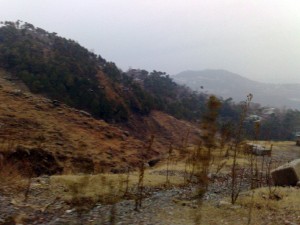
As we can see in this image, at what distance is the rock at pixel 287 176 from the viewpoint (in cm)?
1330

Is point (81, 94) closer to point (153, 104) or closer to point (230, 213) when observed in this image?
point (153, 104)

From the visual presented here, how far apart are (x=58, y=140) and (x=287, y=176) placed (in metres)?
12.4

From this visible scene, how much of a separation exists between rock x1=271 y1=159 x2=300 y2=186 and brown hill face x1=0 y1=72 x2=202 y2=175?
4.57 m

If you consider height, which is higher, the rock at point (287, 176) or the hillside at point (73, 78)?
the hillside at point (73, 78)

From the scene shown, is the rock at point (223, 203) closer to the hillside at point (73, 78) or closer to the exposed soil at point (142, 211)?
the exposed soil at point (142, 211)

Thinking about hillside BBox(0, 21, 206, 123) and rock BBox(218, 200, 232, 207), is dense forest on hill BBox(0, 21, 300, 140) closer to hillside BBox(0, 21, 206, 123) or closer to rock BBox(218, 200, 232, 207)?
hillside BBox(0, 21, 206, 123)

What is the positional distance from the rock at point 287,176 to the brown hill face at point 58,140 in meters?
4.57

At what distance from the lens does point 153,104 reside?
47781 mm

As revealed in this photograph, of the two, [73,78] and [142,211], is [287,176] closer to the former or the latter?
[142,211]

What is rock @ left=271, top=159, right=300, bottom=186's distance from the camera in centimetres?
1330

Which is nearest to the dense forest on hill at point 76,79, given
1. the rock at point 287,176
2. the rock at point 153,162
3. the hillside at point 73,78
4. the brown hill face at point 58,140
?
the hillside at point 73,78

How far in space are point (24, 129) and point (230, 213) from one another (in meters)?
14.6

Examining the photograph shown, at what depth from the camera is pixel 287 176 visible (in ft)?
44.0

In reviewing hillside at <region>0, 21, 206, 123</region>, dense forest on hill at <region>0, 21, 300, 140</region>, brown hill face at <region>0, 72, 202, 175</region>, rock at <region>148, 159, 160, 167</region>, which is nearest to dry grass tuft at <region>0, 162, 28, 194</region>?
brown hill face at <region>0, 72, 202, 175</region>
